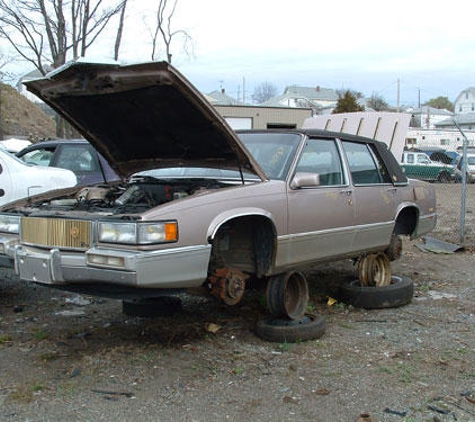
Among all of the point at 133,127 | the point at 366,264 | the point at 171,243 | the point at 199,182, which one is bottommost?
the point at 366,264

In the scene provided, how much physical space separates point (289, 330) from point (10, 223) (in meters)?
2.45

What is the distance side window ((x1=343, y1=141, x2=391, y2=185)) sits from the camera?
5672 millimetres

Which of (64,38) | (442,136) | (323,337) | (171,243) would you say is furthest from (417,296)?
(442,136)

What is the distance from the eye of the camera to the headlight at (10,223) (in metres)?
4.51

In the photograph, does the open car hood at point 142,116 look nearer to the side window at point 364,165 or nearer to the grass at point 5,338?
the side window at point 364,165

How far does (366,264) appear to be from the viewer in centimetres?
604

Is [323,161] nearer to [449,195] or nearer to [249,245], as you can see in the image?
[249,245]

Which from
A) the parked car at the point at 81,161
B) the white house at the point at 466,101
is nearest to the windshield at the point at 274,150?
the parked car at the point at 81,161

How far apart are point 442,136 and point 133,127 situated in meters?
48.4

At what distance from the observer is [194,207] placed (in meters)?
3.93

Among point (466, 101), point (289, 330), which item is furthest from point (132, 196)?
point (466, 101)

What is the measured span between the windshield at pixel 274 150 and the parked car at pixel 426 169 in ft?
70.8

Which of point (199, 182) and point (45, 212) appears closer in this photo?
point (45, 212)

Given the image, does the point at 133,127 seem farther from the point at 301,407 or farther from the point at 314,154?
the point at 301,407
